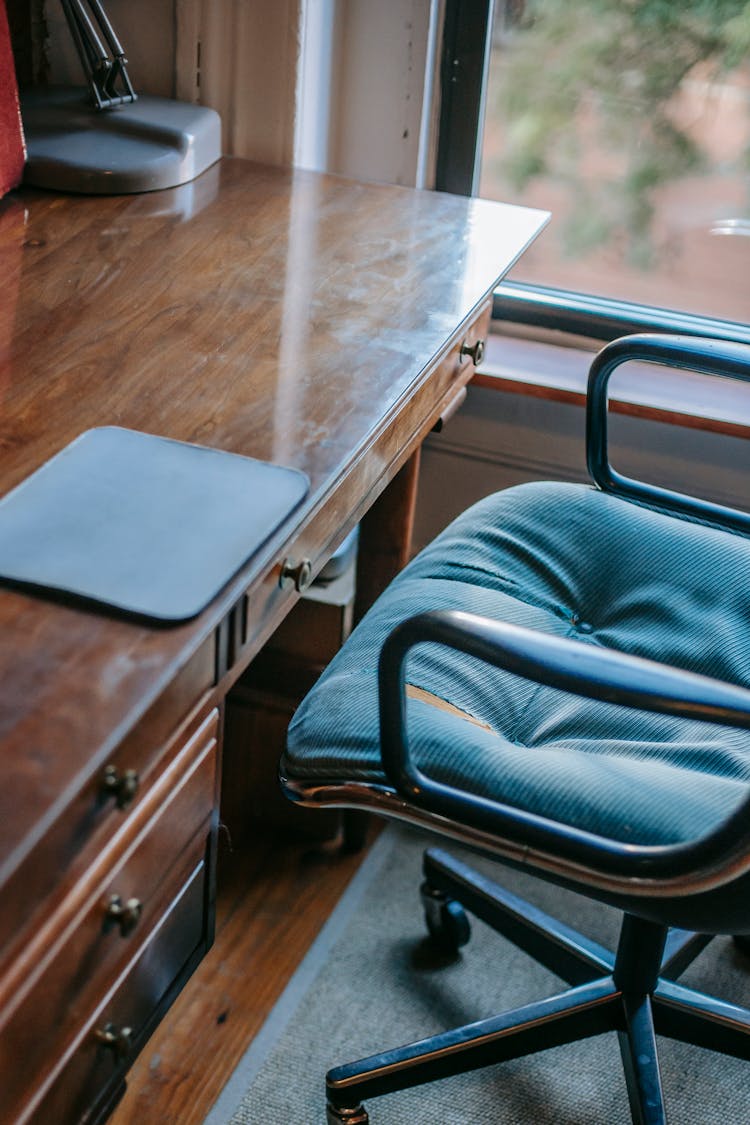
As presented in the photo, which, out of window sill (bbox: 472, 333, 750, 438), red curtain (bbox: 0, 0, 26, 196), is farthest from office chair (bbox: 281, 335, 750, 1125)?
red curtain (bbox: 0, 0, 26, 196)

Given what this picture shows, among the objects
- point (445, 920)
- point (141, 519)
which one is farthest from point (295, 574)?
point (445, 920)

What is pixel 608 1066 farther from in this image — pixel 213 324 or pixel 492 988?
pixel 213 324

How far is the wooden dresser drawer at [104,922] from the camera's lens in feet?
2.58

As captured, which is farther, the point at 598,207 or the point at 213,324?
the point at 598,207

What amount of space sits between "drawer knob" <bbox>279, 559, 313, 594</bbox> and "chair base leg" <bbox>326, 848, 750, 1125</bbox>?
0.59 meters

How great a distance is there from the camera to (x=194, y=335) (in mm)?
1205

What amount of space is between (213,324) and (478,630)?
19.7 inches

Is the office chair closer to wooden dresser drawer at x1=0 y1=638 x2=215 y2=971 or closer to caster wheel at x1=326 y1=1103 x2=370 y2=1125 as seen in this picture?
caster wheel at x1=326 y1=1103 x2=370 y2=1125

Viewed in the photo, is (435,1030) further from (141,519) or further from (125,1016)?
(141,519)

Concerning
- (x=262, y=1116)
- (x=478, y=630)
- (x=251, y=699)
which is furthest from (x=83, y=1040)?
(x=251, y=699)

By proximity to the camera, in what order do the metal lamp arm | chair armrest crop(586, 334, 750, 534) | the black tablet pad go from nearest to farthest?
the black tablet pad, chair armrest crop(586, 334, 750, 534), the metal lamp arm

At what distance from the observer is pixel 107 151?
1505mm

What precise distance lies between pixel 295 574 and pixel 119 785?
10.4 inches

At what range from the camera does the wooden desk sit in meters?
0.77
